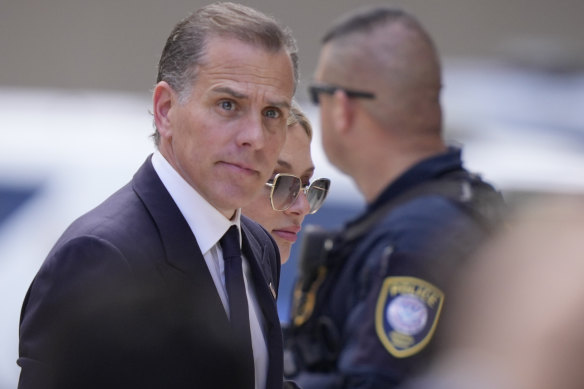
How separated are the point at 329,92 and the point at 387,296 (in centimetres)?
66

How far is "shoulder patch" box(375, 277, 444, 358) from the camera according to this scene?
85.2 inches

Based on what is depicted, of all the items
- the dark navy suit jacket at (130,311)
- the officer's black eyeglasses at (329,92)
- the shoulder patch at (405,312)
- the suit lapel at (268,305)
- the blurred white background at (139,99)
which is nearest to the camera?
the dark navy suit jacket at (130,311)

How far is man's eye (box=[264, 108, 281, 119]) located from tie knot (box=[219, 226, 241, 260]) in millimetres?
130

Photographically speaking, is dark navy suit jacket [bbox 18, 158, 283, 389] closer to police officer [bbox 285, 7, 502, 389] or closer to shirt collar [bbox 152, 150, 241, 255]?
shirt collar [bbox 152, 150, 241, 255]

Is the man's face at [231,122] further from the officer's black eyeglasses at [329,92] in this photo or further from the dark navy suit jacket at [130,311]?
the officer's black eyeglasses at [329,92]

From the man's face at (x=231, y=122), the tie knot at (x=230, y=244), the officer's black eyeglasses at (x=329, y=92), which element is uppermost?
the officer's black eyeglasses at (x=329, y=92)

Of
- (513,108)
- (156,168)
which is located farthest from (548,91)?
(156,168)

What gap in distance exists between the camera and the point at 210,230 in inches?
43.2

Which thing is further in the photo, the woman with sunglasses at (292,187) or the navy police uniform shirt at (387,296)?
the navy police uniform shirt at (387,296)

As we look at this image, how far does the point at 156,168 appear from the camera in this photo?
112cm

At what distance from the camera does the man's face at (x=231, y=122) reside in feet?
3.42

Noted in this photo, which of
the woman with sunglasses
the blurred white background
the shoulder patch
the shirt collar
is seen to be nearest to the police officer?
the shoulder patch

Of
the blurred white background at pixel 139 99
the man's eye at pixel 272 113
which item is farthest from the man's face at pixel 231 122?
the blurred white background at pixel 139 99

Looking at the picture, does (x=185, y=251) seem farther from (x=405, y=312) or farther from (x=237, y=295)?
(x=405, y=312)
